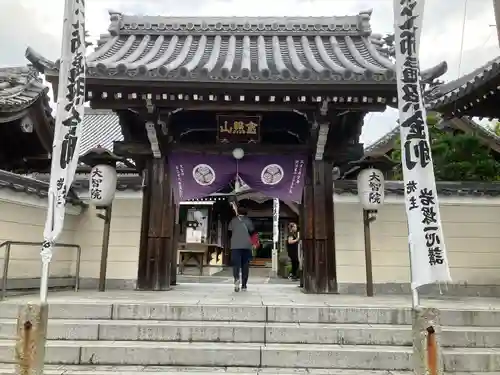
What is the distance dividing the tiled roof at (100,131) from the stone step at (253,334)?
1291 centimetres

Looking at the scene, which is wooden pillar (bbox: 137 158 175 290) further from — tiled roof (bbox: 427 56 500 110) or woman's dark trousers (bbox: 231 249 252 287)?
tiled roof (bbox: 427 56 500 110)

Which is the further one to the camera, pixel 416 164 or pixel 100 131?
pixel 100 131

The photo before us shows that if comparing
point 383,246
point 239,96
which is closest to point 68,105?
point 239,96

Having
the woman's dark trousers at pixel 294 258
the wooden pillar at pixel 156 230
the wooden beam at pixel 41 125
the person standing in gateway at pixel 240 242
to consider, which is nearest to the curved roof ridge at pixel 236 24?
the wooden beam at pixel 41 125

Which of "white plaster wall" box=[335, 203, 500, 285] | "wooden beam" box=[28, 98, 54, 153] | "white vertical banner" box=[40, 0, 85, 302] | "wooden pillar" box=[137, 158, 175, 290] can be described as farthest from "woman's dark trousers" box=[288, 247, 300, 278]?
"white vertical banner" box=[40, 0, 85, 302]

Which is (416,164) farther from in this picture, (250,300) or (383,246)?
(383,246)

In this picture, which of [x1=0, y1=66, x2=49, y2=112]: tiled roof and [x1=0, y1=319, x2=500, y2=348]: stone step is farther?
[x1=0, y1=66, x2=49, y2=112]: tiled roof

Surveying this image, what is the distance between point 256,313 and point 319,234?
3.30 metres

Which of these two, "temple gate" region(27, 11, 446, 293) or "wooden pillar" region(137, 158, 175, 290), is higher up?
"temple gate" region(27, 11, 446, 293)

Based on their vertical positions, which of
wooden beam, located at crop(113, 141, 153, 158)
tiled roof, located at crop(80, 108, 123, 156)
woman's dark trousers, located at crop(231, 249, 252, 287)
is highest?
tiled roof, located at crop(80, 108, 123, 156)

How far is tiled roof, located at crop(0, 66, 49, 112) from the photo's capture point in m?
9.55

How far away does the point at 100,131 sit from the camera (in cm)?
2023

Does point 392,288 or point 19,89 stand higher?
point 19,89

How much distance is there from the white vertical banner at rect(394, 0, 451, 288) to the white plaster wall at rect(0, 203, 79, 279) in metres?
7.59
